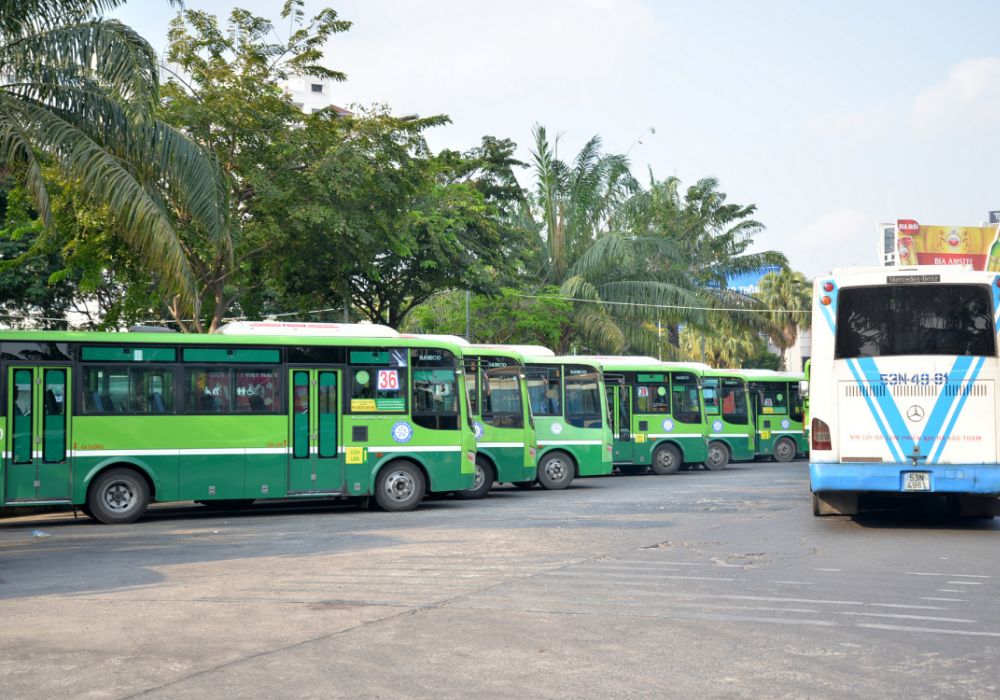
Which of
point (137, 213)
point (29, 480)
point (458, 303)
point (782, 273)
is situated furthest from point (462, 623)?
point (782, 273)

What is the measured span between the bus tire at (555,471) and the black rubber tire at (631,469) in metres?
6.05

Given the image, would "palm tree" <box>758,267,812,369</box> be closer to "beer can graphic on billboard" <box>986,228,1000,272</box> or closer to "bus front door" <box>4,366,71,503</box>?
"beer can graphic on billboard" <box>986,228,1000,272</box>

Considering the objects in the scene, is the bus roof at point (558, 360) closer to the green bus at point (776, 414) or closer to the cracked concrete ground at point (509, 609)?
the cracked concrete ground at point (509, 609)

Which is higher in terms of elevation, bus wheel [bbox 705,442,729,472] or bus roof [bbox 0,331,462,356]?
bus roof [bbox 0,331,462,356]

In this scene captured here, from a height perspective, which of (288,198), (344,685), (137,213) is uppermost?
(288,198)

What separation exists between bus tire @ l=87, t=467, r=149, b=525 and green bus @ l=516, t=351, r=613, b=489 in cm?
892

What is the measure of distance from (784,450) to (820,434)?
22532mm

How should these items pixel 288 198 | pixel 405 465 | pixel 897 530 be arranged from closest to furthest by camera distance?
pixel 897 530 → pixel 405 465 → pixel 288 198

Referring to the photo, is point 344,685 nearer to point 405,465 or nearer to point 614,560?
point 614,560

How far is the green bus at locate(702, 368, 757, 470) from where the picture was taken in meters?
31.1

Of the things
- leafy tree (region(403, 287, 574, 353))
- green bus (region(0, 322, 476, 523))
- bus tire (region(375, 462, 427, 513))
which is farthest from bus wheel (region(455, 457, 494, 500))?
leafy tree (region(403, 287, 574, 353))

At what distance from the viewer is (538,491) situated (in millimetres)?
22344

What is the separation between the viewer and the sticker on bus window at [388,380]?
1762 cm

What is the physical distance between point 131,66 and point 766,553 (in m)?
10.1
